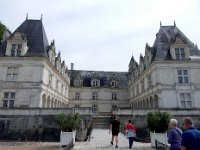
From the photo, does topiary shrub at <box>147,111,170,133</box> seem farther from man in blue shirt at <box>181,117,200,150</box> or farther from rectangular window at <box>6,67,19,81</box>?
rectangular window at <box>6,67,19,81</box>

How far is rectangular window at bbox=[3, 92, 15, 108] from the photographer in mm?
24047

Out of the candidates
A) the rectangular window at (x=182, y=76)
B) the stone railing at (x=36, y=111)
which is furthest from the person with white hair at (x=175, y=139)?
the rectangular window at (x=182, y=76)

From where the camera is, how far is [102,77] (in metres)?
46.2

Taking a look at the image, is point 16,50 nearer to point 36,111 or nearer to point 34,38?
point 34,38

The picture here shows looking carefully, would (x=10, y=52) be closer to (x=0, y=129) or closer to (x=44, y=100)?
(x=44, y=100)

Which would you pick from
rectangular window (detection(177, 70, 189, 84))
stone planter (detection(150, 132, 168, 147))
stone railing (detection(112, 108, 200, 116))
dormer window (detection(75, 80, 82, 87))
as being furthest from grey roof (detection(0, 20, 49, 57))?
stone planter (detection(150, 132, 168, 147))

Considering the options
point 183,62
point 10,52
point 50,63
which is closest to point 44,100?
point 50,63

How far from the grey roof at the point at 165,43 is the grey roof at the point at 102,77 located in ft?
57.8

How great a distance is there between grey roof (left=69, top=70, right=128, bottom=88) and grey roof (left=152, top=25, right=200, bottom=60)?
1761 cm

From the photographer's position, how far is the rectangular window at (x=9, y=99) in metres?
24.0

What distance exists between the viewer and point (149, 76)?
27984 mm

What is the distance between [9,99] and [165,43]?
19.5 meters

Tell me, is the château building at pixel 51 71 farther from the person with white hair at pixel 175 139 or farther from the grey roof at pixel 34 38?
the person with white hair at pixel 175 139

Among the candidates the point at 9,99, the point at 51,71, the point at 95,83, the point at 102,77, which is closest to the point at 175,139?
the point at 9,99
